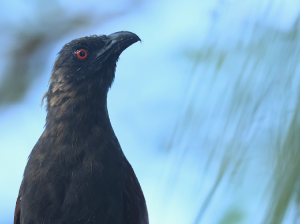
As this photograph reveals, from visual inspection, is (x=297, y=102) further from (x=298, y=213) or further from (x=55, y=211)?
(x=55, y=211)

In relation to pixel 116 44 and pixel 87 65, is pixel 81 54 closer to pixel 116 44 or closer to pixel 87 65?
pixel 87 65

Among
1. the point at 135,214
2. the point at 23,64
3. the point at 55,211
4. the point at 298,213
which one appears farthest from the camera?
the point at 23,64

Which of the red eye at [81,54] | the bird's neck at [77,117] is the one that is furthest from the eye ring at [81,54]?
the bird's neck at [77,117]

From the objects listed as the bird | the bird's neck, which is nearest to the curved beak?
the bird

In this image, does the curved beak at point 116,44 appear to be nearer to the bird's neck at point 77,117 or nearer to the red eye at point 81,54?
the red eye at point 81,54

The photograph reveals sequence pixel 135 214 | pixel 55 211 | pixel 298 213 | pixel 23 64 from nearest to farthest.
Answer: pixel 298 213 < pixel 55 211 < pixel 135 214 < pixel 23 64

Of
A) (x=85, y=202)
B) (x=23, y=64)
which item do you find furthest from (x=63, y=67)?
(x=85, y=202)

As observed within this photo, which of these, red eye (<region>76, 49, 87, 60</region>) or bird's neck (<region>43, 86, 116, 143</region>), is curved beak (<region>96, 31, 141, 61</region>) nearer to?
red eye (<region>76, 49, 87, 60</region>)
